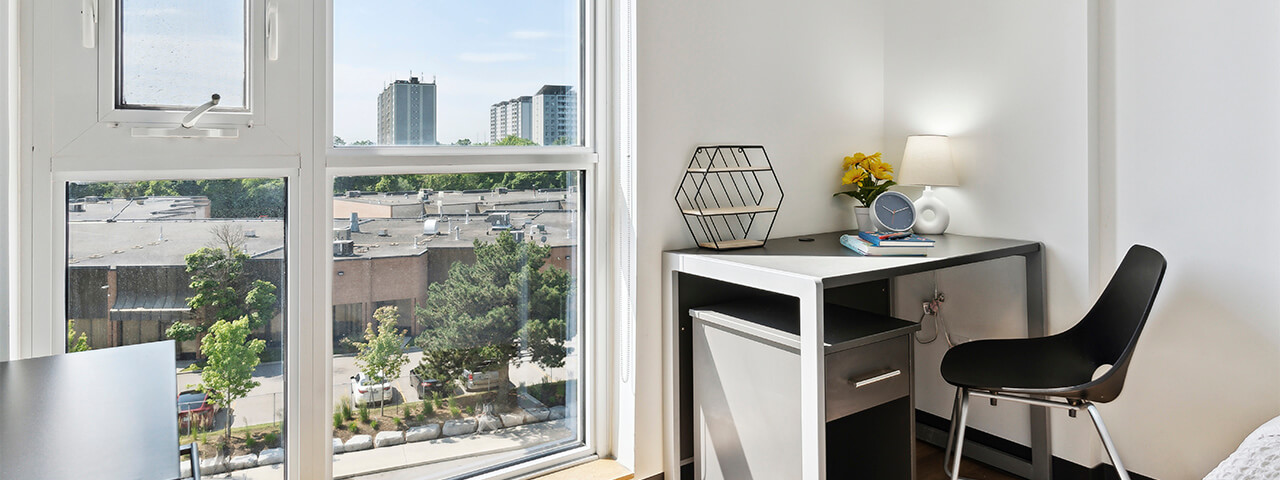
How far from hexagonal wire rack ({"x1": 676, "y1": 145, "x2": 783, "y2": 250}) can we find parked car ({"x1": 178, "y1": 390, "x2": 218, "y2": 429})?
1356mm

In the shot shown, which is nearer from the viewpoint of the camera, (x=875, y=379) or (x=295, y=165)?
(x=295, y=165)

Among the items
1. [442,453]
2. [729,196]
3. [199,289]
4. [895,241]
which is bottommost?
[442,453]

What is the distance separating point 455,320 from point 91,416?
1.16m

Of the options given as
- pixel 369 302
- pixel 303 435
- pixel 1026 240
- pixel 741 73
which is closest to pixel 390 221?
pixel 369 302

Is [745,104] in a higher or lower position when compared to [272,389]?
higher

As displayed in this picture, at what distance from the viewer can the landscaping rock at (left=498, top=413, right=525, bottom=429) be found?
2.11 metres

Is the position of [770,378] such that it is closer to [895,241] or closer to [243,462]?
[895,241]

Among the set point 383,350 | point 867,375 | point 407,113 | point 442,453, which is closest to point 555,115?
point 407,113

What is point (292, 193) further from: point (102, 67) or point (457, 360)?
Answer: point (457, 360)

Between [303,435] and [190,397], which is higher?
[190,397]

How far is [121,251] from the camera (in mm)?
1565

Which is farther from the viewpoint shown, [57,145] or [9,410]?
[57,145]

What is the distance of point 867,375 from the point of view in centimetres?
184

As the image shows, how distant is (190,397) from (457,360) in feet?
2.11
